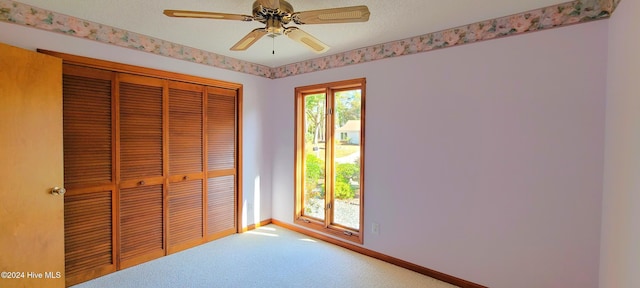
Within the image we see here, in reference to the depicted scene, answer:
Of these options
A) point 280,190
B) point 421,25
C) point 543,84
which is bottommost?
point 280,190

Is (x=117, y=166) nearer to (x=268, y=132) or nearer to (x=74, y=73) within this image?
(x=74, y=73)

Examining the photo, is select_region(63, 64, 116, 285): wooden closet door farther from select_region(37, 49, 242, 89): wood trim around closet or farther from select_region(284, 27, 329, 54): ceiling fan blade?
select_region(284, 27, 329, 54): ceiling fan blade

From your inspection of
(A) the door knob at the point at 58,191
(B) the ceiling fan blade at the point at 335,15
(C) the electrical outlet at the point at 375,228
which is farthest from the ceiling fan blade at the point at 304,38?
(A) the door knob at the point at 58,191

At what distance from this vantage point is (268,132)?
3.90 m

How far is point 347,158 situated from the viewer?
328 centimetres

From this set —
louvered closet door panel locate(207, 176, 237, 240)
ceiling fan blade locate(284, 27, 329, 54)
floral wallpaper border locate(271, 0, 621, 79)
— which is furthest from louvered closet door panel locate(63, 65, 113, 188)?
floral wallpaper border locate(271, 0, 621, 79)

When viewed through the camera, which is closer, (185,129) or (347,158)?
(185,129)

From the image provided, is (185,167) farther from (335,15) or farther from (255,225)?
(335,15)

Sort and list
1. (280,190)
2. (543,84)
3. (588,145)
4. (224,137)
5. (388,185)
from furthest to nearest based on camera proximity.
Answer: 1. (280,190)
2. (224,137)
3. (388,185)
4. (543,84)
5. (588,145)

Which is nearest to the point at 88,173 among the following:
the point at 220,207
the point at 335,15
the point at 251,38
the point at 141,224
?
the point at 141,224

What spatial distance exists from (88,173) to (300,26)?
2238 millimetres

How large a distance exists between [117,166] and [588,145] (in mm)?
3758

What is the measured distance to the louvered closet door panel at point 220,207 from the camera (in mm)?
3309

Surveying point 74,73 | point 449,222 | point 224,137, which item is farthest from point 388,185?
point 74,73
